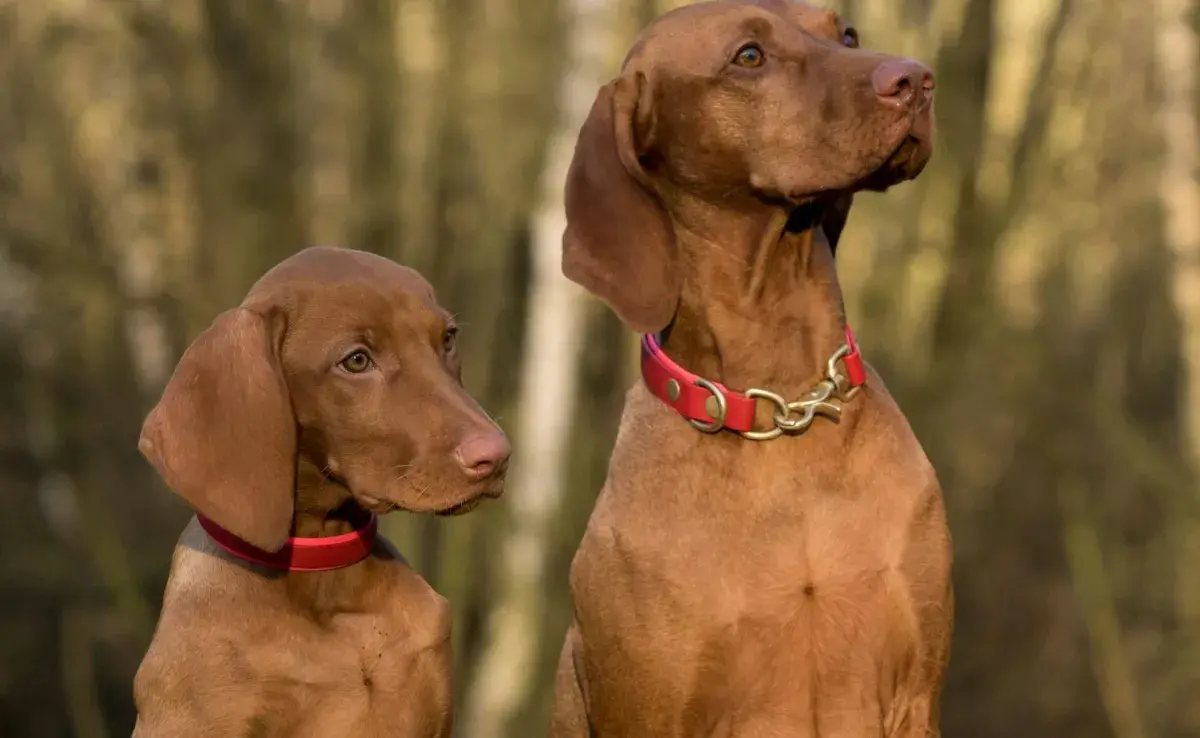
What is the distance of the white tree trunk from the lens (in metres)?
7.73

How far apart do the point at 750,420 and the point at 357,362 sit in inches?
37.9

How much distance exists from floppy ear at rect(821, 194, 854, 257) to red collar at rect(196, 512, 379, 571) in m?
1.44

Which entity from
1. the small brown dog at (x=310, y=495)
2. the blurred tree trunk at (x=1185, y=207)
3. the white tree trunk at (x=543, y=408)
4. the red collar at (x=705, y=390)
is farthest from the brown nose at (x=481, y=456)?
the blurred tree trunk at (x=1185, y=207)

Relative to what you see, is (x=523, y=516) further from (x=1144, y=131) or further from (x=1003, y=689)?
(x=1144, y=131)

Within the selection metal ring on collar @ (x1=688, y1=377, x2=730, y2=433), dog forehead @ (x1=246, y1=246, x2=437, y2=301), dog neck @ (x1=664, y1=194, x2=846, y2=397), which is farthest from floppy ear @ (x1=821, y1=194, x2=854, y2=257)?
dog forehead @ (x1=246, y1=246, x2=437, y2=301)

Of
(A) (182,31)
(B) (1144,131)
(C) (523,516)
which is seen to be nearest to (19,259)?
(A) (182,31)

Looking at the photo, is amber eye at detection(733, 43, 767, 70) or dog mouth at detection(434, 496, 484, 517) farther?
amber eye at detection(733, 43, 767, 70)

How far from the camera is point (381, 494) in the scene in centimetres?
377

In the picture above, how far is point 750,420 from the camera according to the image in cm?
403

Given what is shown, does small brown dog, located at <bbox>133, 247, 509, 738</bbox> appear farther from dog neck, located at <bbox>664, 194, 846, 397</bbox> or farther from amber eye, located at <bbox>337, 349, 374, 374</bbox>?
dog neck, located at <bbox>664, 194, 846, 397</bbox>

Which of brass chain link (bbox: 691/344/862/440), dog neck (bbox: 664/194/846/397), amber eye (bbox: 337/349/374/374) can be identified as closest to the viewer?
amber eye (bbox: 337/349/374/374)

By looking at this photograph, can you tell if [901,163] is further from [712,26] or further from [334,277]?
[334,277]

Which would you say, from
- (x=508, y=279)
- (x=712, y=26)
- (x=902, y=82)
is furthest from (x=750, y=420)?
(x=508, y=279)

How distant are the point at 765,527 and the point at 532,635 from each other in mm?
4263
